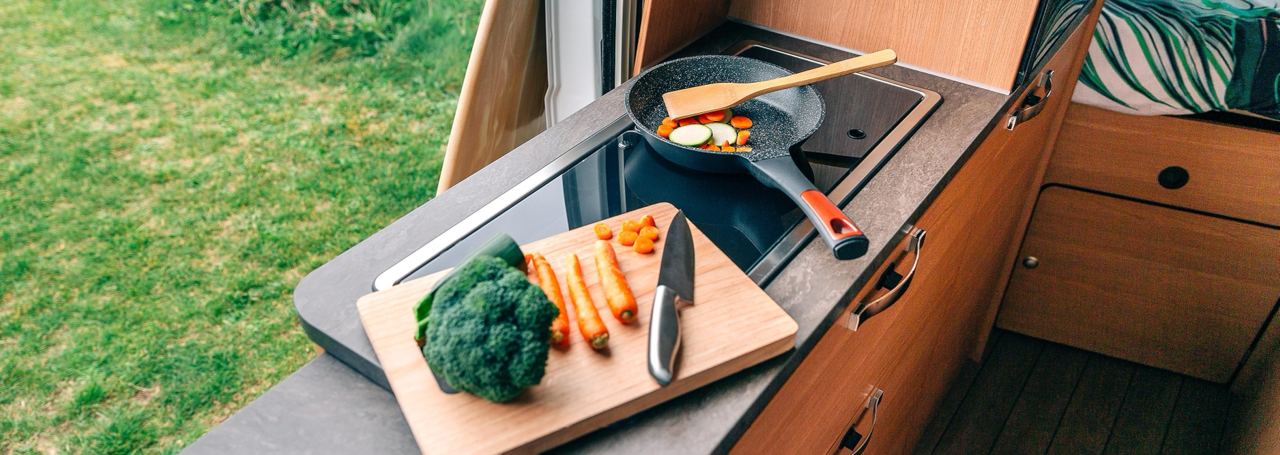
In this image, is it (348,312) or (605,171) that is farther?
(605,171)

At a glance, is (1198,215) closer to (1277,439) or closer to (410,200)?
(1277,439)

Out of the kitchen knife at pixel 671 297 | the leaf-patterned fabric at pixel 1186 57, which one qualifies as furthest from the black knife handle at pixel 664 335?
the leaf-patterned fabric at pixel 1186 57

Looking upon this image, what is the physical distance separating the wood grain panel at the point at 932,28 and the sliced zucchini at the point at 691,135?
41 cm

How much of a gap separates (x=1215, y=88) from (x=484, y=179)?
1.33 metres

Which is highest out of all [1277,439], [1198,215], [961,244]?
[961,244]

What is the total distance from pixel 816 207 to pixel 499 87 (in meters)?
0.72

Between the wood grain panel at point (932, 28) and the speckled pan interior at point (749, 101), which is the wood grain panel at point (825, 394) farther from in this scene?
the wood grain panel at point (932, 28)

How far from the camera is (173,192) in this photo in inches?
93.7

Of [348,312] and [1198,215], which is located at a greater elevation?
[348,312]

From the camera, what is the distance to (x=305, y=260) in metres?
2.24

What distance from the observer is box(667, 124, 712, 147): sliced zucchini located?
1021 millimetres

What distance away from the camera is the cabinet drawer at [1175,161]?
61.6 inches

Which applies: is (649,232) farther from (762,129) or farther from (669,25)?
(669,25)

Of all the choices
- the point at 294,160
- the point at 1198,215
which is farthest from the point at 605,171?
the point at 294,160
